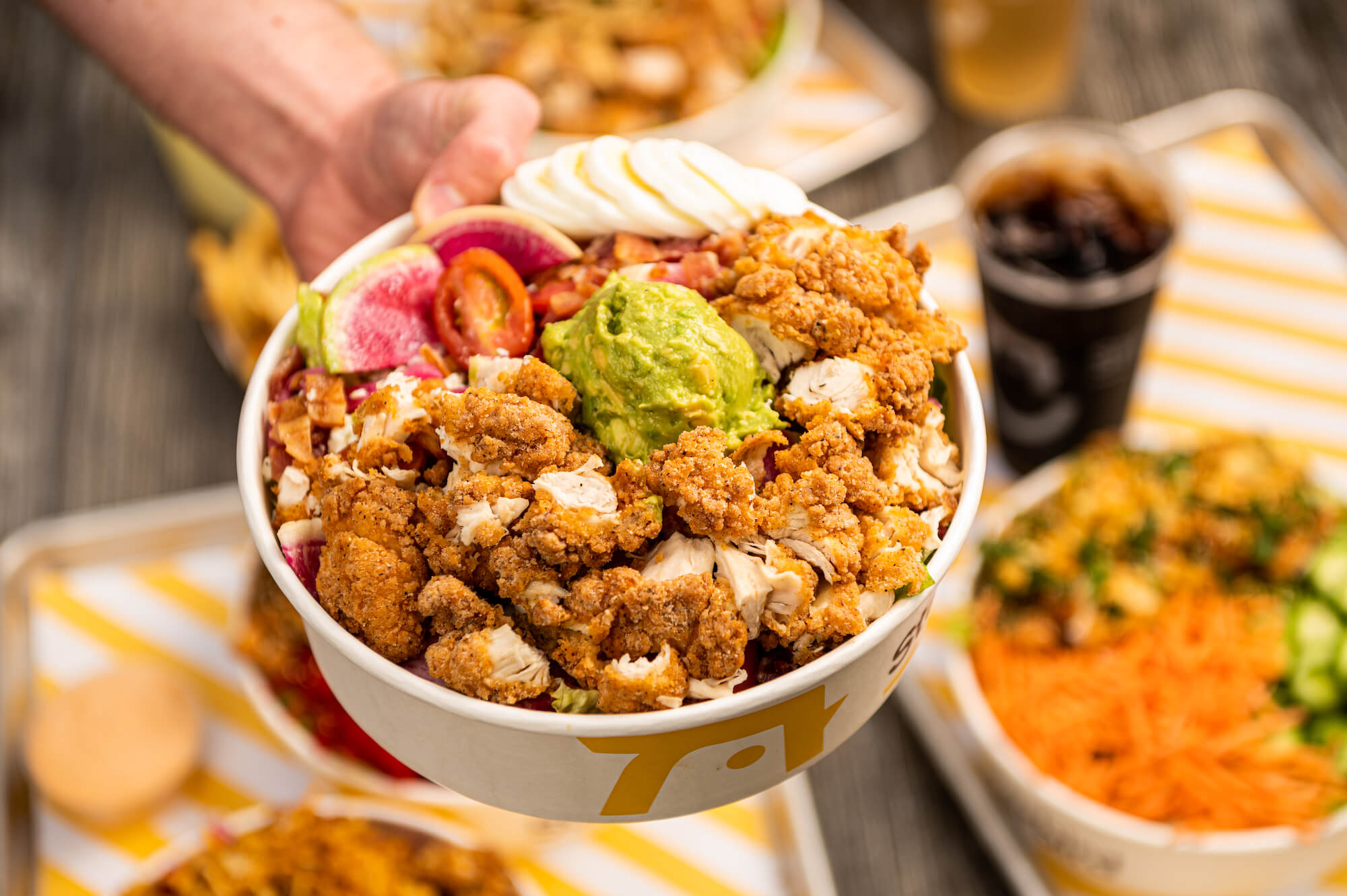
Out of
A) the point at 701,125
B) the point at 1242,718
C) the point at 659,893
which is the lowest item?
the point at 659,893

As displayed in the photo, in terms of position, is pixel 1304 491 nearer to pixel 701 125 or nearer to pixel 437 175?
pixel 701 125

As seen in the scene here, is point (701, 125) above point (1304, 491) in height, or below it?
above

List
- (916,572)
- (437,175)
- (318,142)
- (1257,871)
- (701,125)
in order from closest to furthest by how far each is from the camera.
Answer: (916,572) → (437,175) → (318,142) → (1257,871) → (701,125)

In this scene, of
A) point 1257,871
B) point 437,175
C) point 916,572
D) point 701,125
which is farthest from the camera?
point 701,125

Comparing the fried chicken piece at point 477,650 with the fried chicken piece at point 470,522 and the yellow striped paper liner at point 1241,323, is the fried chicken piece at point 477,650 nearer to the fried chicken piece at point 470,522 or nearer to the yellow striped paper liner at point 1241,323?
the fried chicken piece at point 470,522

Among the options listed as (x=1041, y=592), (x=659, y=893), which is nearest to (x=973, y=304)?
(x=1041, y=592)

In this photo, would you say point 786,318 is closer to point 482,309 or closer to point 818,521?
point 818,521

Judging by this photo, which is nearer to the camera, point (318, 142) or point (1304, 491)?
point (318, 142)

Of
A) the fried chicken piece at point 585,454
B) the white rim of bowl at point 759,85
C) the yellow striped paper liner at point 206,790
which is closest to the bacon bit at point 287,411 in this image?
the fried chicken piece at point 585,454
